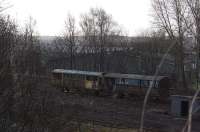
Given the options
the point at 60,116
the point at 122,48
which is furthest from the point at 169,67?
the point at 60,116

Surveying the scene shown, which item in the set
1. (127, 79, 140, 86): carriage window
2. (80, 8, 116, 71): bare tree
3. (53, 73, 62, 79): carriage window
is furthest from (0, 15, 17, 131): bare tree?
(80, 8, 116, 71): bare tree

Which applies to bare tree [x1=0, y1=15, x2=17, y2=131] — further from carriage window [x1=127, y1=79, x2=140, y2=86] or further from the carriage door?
carriage window [x1=127, y1=79, x2=140, y2=86]

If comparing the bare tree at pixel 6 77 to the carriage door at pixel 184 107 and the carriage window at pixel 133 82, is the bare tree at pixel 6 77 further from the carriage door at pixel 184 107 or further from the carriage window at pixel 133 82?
the carriage window at pixel 133 82

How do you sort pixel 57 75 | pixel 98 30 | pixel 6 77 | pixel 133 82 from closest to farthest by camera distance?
pixel 6 77, pixel 133 82, pixel 57 75, pixel 98 30

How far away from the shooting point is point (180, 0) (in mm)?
42500

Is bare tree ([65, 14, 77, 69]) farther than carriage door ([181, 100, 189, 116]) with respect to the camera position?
Yes

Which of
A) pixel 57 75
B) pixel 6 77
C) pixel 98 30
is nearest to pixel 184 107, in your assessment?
pixel 57 75

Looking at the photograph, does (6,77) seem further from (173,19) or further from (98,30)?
(98,30)

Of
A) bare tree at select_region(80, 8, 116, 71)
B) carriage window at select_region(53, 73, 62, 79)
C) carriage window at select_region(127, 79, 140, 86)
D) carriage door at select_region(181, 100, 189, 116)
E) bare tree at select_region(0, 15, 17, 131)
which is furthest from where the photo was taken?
bare tree at select_region(80, 8, 116, 71)

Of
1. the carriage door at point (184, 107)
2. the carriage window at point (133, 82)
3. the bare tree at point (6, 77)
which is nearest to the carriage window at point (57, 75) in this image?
the carriage window at point (133, 82)

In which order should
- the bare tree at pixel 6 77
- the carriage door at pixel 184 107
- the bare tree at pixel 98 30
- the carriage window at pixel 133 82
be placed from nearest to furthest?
1. the bare tree at pixel 6 77
2. the carriage door at pixel 184 107
3. the carriage window at pixel 133 82
4. the bare tree at pixel 98 30

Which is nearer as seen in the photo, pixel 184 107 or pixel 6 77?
pixel 6 77

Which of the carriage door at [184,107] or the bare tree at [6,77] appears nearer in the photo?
the bare tree at [6,77]

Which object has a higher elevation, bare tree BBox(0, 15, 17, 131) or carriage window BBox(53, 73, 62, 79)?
bare tree BBox(0, 15, 17, 131)
